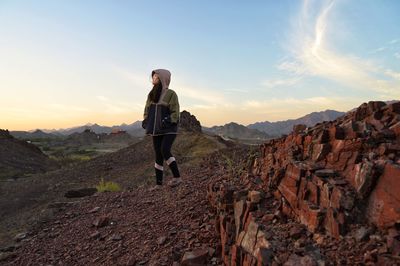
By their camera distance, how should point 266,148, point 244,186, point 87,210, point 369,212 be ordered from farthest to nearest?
1. point 87,210
2. point 266,148
3. point 244,186
4. point 369,212

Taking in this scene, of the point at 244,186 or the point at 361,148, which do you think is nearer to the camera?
the point at 361,148

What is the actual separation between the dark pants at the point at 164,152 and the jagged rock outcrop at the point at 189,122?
50.9ft

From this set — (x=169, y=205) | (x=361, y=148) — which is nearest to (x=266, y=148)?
(x=169, y=205)

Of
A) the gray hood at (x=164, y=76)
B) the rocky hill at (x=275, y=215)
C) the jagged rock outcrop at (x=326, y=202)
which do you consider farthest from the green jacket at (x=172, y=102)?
the jagged rock outcrop at (x=326, y=202)

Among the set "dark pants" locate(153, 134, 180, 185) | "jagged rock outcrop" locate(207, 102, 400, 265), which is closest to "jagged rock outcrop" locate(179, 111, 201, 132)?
"dark pants" locate(153, 134, 180, 185)

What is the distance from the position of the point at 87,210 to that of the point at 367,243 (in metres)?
6.95

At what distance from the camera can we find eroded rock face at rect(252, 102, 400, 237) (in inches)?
145

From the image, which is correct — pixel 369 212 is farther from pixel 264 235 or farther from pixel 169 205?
pixel 169 205

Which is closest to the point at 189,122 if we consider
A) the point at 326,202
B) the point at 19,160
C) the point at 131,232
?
the point at 19,160

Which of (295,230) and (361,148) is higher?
(361,148)

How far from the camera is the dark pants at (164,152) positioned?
827 cm

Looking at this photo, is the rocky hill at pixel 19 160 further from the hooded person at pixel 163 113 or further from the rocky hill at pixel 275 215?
the rocky hill at pixel 275 215

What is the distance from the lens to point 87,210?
8.94m

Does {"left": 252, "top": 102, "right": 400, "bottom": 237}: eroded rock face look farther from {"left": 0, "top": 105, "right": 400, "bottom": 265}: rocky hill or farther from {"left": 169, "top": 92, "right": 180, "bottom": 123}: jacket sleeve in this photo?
{"left": 169, "top": 92, "right": 180, "bottom": 123}: jacket sleeve
